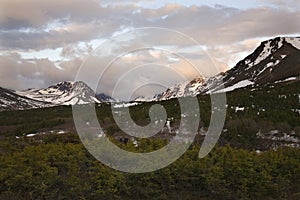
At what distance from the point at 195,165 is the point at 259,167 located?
145 inches

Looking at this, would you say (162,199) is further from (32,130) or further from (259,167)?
(32,130)

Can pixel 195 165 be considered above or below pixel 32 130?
below

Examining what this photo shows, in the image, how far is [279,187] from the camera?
874 inches

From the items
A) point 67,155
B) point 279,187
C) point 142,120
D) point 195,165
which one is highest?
point 142,120

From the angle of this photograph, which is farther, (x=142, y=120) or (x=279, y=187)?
(x=142, y=120)

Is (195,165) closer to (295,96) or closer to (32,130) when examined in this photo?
(295,96)

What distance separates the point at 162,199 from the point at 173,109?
82034 mm

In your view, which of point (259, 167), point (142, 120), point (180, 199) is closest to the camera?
point (180, 199)

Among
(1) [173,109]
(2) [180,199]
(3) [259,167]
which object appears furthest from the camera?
(1) [173,109]

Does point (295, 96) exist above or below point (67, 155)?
above

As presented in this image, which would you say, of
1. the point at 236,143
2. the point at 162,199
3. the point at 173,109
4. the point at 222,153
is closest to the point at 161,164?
the point at 162,199

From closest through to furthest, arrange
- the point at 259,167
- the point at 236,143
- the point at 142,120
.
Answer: the point at 259,167
the point at 236,143
the point at 142,120

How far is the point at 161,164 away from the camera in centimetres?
2188

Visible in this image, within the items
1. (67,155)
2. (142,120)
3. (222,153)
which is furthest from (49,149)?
(142,120)
